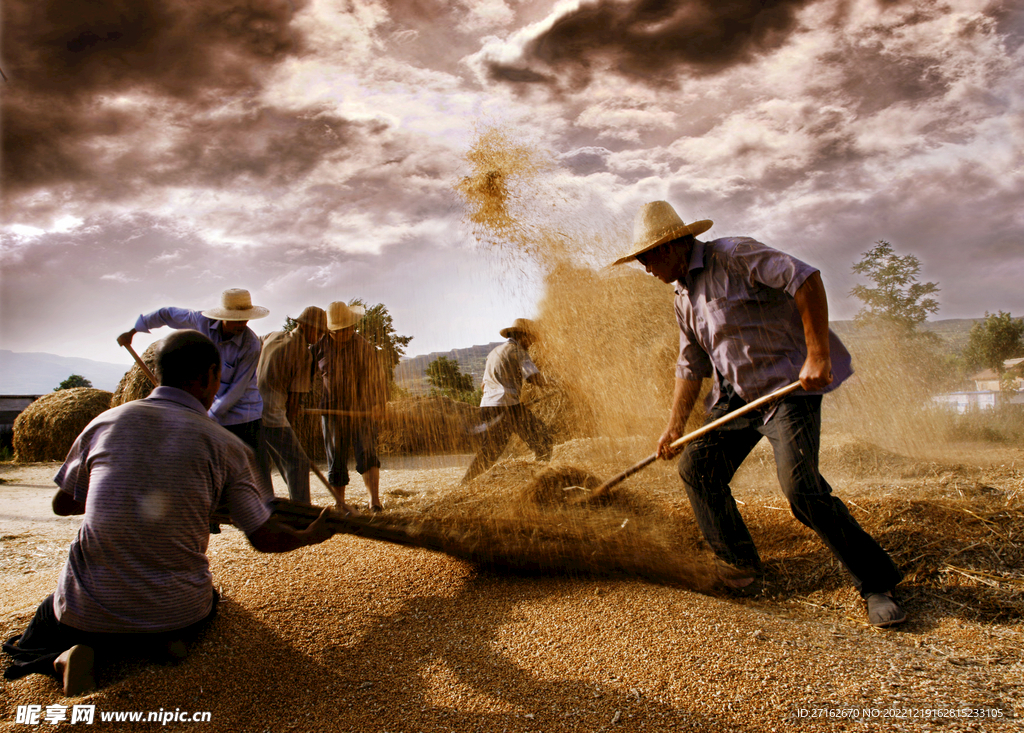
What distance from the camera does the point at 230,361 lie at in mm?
3170

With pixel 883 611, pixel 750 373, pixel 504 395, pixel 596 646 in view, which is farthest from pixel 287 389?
pixel 883 611

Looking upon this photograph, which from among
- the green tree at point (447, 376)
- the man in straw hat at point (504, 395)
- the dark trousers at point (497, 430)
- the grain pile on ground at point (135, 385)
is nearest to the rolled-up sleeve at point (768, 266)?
the man in straw hat at point (504, 395)

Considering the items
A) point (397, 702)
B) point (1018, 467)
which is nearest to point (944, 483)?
point (1018, 467)

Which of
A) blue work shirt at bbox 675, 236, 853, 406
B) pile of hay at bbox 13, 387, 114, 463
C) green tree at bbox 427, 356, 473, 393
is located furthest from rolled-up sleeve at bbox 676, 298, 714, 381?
pile of hay at bbox 13, 387, 114, 463

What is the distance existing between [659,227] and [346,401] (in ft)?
8.07

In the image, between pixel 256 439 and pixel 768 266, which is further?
pixel 256 439

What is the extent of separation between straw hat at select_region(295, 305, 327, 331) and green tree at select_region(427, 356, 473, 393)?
7506 mm

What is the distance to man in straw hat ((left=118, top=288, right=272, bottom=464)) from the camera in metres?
3.14

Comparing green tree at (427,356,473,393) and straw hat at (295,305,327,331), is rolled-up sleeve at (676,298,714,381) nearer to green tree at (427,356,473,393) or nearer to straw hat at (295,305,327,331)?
straw hat at (295,305,327,331)

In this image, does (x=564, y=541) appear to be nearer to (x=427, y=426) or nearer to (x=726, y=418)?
(x=726, y=418)

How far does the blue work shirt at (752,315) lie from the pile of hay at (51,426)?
1083cm

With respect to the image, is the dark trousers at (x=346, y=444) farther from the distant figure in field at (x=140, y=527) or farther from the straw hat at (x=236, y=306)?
the distant figure in field at (x=140, y=527)

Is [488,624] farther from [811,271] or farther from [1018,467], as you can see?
[1018,467]

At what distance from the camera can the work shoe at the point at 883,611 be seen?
2.04 meters
